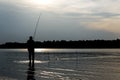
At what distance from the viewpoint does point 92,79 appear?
706 inches

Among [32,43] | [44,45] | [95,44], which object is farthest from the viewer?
[95,44]

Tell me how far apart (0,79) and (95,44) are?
436 ft

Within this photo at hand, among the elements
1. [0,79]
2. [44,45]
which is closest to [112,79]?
[0,79]

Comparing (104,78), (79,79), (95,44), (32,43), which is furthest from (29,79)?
(95,44)

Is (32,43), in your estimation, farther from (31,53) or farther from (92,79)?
(92,79)

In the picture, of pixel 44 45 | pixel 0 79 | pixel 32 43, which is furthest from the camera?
pixel 44 45

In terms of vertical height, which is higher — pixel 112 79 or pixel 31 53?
pixel 31 53

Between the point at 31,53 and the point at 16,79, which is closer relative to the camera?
the point at 16,79

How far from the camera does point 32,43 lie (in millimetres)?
23078

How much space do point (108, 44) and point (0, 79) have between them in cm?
13608

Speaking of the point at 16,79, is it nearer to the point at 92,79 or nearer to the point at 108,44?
the point at 92,79

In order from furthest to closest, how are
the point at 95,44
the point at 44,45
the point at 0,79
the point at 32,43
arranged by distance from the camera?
the point at 95,44 < the point at 44,45 < the point at 32,43 < the point at 0,79

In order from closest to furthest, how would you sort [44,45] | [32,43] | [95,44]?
[32,43] < [44,45] < [95,44]

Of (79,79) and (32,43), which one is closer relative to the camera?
(79,79)
